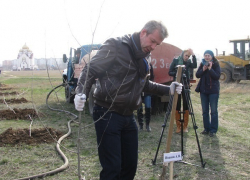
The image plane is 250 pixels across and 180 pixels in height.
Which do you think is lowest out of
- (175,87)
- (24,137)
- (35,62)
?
(24,137)

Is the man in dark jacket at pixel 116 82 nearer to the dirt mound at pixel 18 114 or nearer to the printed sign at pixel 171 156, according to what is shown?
the printed sign at pixel 171 156

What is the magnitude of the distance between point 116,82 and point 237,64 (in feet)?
58.9

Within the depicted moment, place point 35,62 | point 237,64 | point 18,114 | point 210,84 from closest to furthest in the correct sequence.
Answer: point 35,62 < point 210,84 < point 18,114 < point 237,64

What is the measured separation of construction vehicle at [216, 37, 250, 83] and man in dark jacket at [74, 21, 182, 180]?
57.2 feet

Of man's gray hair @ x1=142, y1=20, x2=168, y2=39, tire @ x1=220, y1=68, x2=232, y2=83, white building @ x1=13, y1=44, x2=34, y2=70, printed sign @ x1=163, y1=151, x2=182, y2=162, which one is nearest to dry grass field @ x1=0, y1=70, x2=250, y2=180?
white building @ x1=13, y1=44, x2=34, y2=70

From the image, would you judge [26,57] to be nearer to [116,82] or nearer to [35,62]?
[35,62]

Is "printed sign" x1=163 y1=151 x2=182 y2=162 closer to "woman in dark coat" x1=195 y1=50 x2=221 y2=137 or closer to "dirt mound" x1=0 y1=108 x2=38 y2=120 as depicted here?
"woman in dark coat" x1=195 y1=50 x2=221 y2=137

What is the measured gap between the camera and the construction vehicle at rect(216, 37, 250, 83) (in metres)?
18.4

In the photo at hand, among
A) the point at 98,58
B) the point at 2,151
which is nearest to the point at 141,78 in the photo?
the point at 98,58

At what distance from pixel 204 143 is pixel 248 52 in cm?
Result: 1544

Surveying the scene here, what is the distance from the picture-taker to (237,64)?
1866cm

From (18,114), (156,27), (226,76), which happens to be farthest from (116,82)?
(226,76)

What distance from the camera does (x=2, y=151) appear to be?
4.68 metres

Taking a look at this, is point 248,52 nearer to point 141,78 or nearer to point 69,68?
point 69,68
